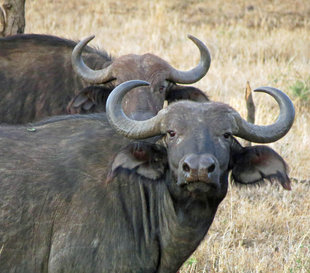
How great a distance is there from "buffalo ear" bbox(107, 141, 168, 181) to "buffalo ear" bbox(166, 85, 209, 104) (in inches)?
114

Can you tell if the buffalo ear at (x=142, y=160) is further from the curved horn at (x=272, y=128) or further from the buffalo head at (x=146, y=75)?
the buffalo head at (x=146, y=75)

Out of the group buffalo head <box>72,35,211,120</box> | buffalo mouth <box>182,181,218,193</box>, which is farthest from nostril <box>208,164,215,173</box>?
buffalo head <box>72,35,211,120</box>

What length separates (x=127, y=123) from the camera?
475 centimetres

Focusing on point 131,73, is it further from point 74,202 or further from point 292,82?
point 292,82

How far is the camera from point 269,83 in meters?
11.3

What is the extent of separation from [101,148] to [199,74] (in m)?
3.09

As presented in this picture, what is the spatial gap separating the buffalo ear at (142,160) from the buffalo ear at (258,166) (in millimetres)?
504

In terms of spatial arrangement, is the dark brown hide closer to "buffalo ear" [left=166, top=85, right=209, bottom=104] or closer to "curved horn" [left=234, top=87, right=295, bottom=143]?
"buffalo ear" [left=166, top=85, right=209, bottom=104]

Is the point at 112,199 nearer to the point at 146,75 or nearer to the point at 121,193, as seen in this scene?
the point at 121,193

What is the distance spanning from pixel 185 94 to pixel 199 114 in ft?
10.2

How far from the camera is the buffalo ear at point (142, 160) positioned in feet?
15.6

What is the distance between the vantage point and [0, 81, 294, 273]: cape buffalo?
4723 mm

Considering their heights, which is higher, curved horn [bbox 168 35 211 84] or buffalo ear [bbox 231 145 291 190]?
buffalo ear [bbox 231 145 291 190]

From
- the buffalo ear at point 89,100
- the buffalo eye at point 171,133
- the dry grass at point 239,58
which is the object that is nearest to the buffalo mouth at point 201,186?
the buffalo eye at point 171,133
